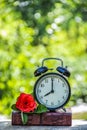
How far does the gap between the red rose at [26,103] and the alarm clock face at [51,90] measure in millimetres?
52

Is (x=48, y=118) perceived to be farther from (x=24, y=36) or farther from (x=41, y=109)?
(x=24, y=36)

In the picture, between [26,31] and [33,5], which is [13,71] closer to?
[26,31]

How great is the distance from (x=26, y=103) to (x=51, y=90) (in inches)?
5.4

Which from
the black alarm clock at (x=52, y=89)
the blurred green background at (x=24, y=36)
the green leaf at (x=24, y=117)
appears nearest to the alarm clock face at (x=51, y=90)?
the black alarm clock at (x=52, y=89)

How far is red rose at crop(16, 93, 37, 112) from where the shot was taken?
7.68 feet

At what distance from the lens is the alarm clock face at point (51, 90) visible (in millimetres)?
Result: 2387

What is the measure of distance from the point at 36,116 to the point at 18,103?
→ 104 millimetres

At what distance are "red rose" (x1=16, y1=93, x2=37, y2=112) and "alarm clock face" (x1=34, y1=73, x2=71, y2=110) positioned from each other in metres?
0.05

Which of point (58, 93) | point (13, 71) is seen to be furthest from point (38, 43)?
point (58, 93)

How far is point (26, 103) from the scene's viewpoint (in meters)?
2.35

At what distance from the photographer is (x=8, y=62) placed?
4328 millimetres

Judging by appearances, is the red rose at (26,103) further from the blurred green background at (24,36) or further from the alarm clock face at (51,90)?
the blurred green background at (24,36)

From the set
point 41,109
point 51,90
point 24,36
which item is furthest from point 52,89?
point 24,36

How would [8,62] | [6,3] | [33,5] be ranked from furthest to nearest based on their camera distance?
[8,62], [6,3], [33,5]
